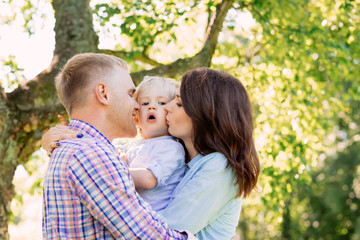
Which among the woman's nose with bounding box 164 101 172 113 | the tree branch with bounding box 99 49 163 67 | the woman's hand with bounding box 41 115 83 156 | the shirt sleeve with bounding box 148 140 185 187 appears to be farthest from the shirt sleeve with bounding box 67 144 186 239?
the tree branch with bounding box 99 49 163 67

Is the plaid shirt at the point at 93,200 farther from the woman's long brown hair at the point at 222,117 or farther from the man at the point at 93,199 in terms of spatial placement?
the woman's long brown hair at the point at 222,117

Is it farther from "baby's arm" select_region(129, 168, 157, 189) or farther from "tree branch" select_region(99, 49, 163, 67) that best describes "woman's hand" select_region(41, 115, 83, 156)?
"tree branch" select_region(99, 49, 163, 67)

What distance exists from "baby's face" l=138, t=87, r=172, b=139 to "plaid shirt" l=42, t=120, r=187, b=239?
0.89 m

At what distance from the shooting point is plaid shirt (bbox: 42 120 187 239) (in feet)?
6.70

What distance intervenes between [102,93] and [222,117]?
0.71 metres

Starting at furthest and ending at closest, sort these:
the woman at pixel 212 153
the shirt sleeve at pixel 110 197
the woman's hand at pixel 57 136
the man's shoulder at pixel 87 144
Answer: the woman at pixel 212 153, the woman's hand at pixel 57 136, the man's shoulder at pixel 87 144, the shirt sleeve at pixel 110 197

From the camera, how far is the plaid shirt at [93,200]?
80.4 inches

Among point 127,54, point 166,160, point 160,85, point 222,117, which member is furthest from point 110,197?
point 127,54

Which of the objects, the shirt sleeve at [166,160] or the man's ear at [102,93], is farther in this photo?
the shirt sleeve at [166,160]

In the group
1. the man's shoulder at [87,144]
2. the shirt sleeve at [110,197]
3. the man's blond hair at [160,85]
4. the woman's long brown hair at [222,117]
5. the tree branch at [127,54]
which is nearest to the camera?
the shirt sleeve at [110,197]

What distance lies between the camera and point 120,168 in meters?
2.12

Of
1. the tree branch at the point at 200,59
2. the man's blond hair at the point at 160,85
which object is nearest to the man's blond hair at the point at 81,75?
the man's blond hair at the point at 160,85

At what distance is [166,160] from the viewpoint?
2.76 meters

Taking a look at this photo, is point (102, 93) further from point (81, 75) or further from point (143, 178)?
point (143, 178)
